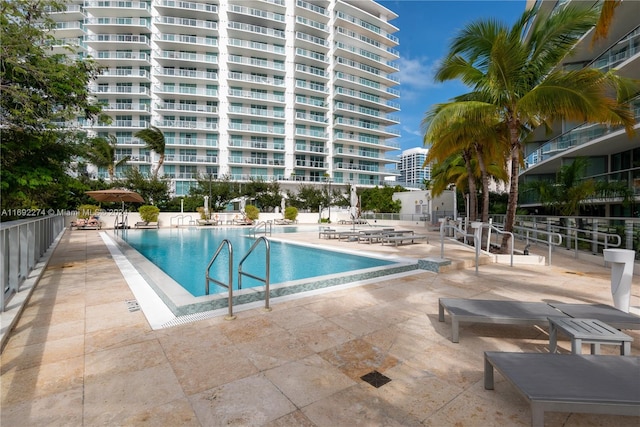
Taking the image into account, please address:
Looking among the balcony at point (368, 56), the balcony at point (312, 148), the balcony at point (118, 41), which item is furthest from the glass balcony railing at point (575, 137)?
the balcony at point (118, 41)

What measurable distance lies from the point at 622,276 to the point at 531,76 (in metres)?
7.39

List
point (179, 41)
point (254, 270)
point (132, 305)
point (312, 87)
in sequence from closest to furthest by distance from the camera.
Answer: point (132, 305) < point (254, 270) < point (179, 41) < point (312, 87)

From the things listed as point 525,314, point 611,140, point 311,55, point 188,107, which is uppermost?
point 311,55

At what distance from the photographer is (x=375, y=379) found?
8.14ft

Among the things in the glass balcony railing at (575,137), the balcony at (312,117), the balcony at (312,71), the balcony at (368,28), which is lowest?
the glass balcony railing at (575,137)

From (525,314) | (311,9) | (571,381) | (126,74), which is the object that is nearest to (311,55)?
(311,9)

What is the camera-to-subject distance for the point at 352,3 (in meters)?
50.4

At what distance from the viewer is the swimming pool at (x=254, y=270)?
438 cm

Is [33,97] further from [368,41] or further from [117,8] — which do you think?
[368,41]

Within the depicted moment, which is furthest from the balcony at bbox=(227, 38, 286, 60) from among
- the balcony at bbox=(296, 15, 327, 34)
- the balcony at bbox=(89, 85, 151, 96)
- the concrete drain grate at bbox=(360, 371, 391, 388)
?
the concrete drain grate at bbox=(360, 371, 391, 388)

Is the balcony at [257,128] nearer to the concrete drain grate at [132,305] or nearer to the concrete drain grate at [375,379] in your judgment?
the concrete drain grate at [132,305]

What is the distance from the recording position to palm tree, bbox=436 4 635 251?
7.41 m

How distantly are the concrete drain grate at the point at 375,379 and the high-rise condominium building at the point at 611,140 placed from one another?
552 inches

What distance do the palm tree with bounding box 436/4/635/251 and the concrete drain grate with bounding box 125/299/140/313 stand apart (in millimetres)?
8715
